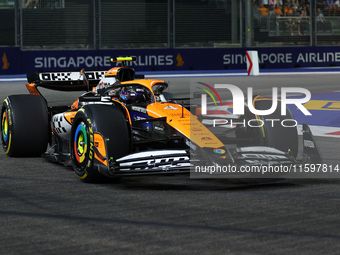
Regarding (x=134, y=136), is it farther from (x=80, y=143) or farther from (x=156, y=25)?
(x=156, y=25)

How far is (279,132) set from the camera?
645 centimetres

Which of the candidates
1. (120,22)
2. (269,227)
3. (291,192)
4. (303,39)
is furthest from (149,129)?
(303,39)

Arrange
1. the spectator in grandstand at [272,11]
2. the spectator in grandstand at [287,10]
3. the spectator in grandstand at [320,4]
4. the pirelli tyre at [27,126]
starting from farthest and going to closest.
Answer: the spectator in grandstand at [320,4] < the spectator in grandstand at [287,10] < the spectator in grandstand at [272,11] < the pirelli tyre at [27,126]

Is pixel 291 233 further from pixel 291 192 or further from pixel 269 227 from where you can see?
pixel 291 192

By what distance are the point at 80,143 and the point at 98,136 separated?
1.45 feet

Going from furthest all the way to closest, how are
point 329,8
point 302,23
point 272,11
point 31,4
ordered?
point 329,8
point 302,23
point 272,11
point 31,4

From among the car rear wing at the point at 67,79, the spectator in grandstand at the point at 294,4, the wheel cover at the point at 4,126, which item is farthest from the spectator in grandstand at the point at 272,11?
the wheel cover at the point at 4,126

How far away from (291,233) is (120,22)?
2071 centimetres

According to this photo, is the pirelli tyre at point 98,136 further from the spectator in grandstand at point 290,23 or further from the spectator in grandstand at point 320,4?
the spectator in grandstand at point 320,4

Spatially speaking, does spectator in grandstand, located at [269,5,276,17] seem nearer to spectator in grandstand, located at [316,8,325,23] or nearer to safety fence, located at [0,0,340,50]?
safety fence, located at [0,0,340,50]

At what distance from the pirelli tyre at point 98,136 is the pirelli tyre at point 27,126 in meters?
1.44

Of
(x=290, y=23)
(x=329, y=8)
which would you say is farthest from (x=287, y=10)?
(x=329, y=8)

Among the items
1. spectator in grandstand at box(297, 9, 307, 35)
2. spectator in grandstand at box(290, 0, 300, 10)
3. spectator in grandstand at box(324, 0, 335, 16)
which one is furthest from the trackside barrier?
spectator in grandstand at box(290, 0, 300, 10)

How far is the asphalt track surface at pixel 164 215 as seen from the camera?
3.99 metres
